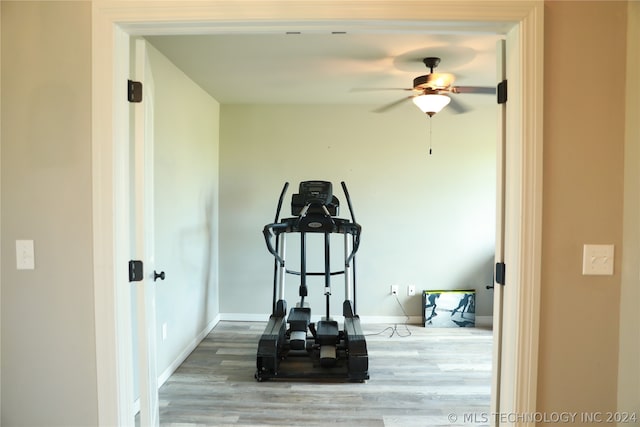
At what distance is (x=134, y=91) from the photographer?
4.92ft

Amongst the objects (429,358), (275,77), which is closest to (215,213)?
(275,77)

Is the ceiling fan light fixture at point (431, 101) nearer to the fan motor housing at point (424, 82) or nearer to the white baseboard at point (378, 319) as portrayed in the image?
the fan motor housing at point (424, 82)

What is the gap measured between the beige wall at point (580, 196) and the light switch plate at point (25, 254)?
6.21ft

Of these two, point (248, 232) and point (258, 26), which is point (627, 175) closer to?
point (258, 26)

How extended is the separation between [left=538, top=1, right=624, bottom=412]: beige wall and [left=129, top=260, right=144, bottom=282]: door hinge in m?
1.52

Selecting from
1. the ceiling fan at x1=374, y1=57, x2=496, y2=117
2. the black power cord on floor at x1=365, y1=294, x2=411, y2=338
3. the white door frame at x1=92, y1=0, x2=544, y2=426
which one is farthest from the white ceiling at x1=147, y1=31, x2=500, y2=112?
the black power cord on floor at x1=365, y1=294, x2=411, y2=338

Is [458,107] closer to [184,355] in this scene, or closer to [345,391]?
[345,391]

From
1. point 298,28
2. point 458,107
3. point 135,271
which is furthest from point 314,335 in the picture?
point 458,107

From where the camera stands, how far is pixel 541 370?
140cm

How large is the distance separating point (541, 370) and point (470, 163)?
121 inches

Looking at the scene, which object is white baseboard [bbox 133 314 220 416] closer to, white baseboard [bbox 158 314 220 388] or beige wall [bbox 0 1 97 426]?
white baseboard [bbox 158 314 220 388]

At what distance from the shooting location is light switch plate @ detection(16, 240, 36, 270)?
1.46 metres

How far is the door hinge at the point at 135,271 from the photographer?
1511 millimetres

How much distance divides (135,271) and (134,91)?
2.31ft
